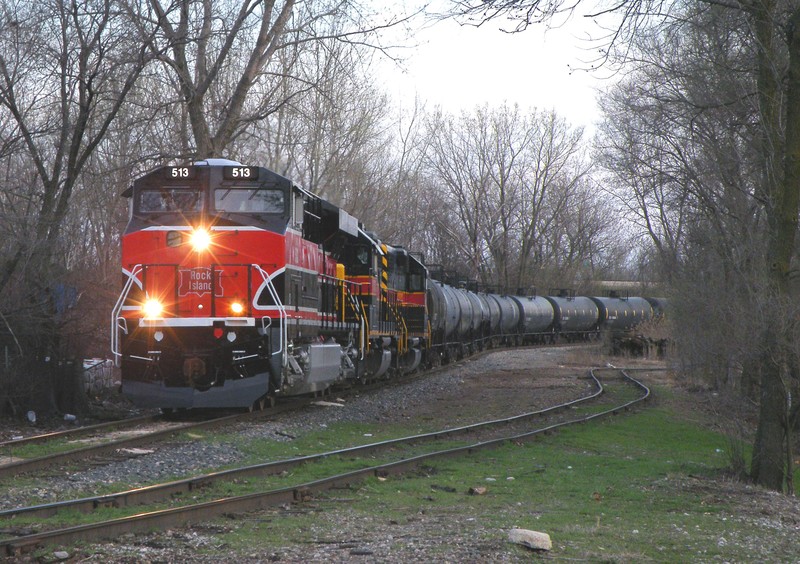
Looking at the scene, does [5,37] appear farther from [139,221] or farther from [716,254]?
[716,254]

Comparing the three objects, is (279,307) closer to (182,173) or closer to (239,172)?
(239,172)

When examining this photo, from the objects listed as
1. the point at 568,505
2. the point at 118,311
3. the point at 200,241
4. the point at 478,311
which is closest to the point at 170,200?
the point at 200,241

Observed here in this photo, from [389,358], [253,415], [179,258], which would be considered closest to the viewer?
[179,258]

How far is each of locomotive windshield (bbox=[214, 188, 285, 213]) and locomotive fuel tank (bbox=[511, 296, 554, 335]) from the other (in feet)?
107

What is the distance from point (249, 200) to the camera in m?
14.1

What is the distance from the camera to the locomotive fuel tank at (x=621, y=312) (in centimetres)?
5266

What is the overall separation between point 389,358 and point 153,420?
904cm

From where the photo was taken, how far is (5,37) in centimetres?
1477

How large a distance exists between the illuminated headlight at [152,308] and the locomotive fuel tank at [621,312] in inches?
1635

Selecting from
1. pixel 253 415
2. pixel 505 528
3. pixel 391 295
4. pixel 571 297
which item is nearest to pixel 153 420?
pixel 253 415

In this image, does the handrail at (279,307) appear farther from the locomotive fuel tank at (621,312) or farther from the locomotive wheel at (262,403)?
the locomotive fuel tank at (621,312)

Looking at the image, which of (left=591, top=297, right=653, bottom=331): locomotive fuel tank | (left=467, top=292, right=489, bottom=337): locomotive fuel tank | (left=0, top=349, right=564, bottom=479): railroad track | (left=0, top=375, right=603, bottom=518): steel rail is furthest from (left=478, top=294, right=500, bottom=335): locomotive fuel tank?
(left=0, top=375, right=603, bottom=518): steel rail

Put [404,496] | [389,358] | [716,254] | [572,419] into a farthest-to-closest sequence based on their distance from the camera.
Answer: [389,358], [716,254], [572,419], [404,496]

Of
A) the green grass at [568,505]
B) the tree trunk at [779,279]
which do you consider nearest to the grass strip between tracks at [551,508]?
the green grass at [568,505]
